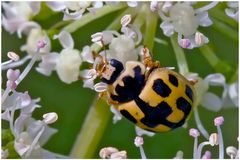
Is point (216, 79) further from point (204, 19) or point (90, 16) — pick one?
point (90, 16)

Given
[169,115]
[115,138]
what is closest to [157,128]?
[169,115]

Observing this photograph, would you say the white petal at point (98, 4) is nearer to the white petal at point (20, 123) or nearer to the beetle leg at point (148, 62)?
the beetle leg at point (148, 62)

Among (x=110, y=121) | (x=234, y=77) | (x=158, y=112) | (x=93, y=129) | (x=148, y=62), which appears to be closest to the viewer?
(x=158, y=112)

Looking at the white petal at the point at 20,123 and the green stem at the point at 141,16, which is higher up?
the green stem at the point at 141,16

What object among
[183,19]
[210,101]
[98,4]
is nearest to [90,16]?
[98,4]

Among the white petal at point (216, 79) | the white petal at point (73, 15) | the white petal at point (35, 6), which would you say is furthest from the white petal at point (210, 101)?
the white petal at point (35, 6)

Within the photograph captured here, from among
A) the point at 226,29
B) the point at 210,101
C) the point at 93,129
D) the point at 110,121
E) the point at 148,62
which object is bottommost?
the point at 110,121

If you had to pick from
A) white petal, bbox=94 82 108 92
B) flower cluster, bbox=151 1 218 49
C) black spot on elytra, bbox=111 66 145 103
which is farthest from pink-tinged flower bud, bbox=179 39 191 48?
white petal, bbox=94 82 108 92
